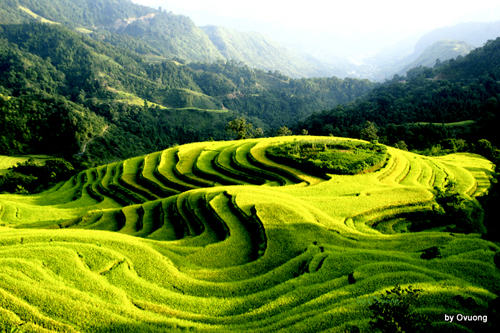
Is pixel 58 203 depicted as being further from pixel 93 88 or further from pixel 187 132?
pixel 93 88

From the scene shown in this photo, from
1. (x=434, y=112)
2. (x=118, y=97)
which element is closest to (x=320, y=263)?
(x=434, y=112)

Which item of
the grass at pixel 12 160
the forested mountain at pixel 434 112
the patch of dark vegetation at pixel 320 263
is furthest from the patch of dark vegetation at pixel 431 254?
the grass at pixel 12 160

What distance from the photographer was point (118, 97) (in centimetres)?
10619

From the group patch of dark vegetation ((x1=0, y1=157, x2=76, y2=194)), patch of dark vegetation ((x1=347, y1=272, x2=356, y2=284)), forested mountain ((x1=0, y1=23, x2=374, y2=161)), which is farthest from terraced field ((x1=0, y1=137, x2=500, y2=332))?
forested mountain ((x1=0, y1=23, x2=374, y2=161))

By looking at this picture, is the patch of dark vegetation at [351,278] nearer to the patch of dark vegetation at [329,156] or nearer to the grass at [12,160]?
the patch of dark vegetation at [329,156]

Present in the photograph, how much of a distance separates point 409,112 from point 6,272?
82774mm

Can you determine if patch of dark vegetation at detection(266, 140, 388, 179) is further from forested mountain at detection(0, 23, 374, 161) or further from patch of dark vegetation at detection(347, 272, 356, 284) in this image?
forested mountain at detection(0, 23, 374, 161)

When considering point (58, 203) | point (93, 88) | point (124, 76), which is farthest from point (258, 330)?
point (124, 76)

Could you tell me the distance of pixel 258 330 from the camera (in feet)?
21.4

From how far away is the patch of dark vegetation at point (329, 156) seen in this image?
20.8m

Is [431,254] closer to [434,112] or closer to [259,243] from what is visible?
[259,243]

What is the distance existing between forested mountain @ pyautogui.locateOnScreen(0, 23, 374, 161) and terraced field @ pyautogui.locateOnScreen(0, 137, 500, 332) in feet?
215

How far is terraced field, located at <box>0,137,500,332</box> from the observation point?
680 cm

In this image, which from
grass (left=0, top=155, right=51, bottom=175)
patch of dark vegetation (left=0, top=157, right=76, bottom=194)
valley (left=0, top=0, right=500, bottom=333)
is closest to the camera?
valley (left=0, top=0, right=500, bottom=333)
